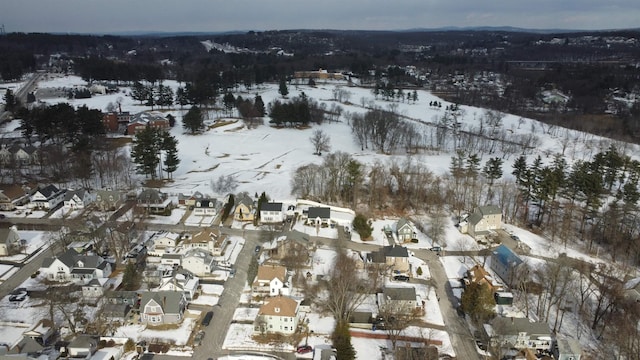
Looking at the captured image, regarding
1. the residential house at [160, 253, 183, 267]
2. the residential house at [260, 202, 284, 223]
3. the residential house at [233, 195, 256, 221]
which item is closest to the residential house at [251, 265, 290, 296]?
the residential house at [160, 253, 183, 267]

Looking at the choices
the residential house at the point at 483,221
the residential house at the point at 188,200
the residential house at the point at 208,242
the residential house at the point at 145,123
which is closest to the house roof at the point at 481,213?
the residential house at the point at 483,221

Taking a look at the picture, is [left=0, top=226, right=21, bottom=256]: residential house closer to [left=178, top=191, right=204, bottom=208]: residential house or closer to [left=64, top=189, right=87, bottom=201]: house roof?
[left=64, top=189, right=87, bottom=201]: house roof

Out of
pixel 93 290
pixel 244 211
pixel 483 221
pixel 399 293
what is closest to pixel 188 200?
pixel 244 211

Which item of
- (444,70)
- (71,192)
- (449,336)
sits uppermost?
(444,70)

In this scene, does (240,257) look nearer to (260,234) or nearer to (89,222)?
(260,234)

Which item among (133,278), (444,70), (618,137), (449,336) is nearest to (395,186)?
(449,336)

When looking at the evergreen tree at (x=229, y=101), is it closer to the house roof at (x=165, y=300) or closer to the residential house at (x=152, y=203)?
the residential house at (x=152, y=203)
